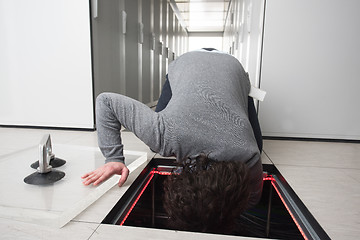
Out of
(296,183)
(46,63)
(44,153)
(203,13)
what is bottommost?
(296,183)

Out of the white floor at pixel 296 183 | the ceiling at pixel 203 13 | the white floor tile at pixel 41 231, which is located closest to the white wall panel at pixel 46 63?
the white floor at pixel 296 183

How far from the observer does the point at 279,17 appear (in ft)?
6.39

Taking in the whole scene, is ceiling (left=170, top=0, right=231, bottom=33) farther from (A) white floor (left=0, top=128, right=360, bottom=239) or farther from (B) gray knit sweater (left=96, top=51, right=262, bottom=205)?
(B) gray knit sweater (left=96, top=51, right=262, bottom=205)

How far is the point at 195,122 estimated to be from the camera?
901mm

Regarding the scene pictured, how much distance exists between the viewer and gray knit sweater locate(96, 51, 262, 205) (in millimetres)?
893

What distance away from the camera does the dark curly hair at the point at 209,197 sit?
70 cm

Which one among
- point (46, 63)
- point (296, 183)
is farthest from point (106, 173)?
point (46, 63)

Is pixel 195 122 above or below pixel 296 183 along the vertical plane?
Answer: above

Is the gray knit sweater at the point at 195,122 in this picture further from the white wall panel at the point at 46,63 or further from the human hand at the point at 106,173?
the white wall panel at the point at 46,63

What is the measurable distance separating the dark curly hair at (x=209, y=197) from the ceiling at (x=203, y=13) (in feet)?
17.8

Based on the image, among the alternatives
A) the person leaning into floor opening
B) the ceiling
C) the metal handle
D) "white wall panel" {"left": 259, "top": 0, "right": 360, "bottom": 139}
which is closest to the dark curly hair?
the person leaning into floor opening

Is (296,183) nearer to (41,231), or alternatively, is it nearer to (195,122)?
(195,122)

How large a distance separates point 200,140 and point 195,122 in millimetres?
65

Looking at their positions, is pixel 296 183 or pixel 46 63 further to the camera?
pixel 46 63
